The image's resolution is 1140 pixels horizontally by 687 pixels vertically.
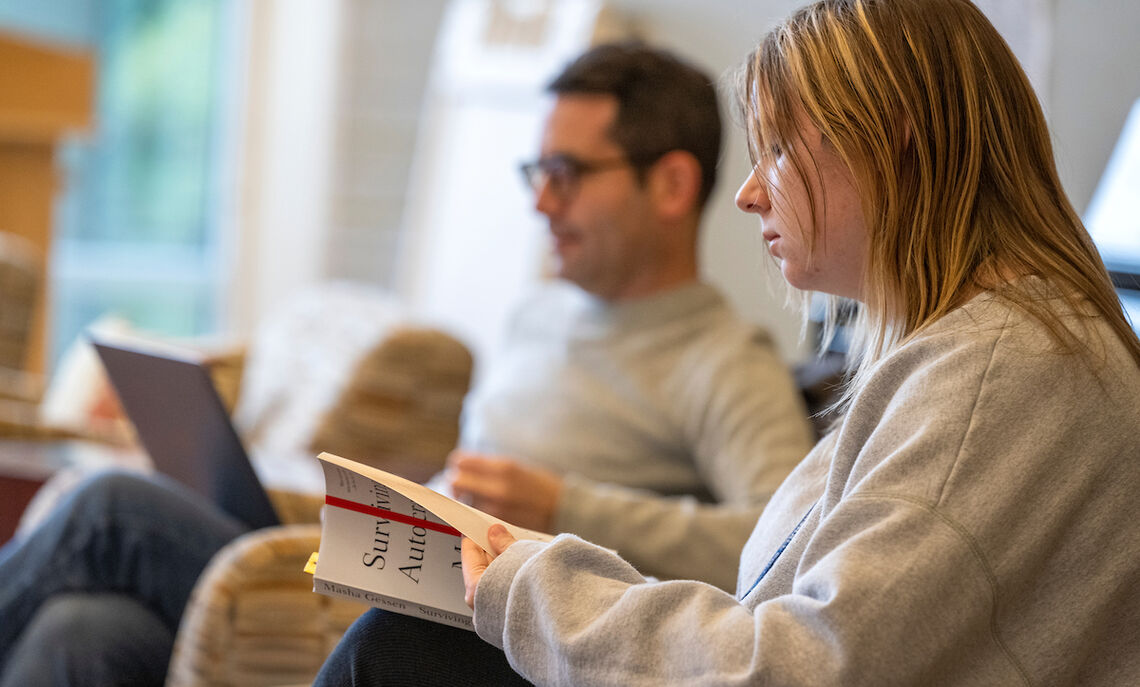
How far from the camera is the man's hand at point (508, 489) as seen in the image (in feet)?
4.03

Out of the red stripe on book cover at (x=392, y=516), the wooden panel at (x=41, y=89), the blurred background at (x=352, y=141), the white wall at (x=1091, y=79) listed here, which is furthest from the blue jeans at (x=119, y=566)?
the wooden panel at (x=41, y=89)

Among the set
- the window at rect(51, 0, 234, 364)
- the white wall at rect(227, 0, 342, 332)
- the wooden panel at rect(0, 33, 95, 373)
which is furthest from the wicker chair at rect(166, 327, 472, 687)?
the window at rect(51, 0, 234, 364)

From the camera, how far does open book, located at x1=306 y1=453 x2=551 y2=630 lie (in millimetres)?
793

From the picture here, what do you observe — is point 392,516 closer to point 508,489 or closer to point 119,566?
point 508,489

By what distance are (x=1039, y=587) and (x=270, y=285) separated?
3.15 metres

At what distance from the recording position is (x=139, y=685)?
120cm

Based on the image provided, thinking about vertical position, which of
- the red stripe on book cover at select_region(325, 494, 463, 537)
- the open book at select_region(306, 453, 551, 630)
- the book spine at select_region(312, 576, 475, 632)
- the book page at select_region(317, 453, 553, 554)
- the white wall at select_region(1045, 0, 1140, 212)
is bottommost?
the book spine at select_region(312, 576, 475, 632)

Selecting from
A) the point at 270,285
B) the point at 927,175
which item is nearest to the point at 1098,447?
the point at 927,175

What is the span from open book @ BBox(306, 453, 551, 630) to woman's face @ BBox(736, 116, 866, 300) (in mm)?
273

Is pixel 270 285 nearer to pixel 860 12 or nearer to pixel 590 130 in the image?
pixel 590 130

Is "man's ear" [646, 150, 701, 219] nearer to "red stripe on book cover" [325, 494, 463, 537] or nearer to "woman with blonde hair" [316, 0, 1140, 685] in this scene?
"woman with blonde hair" [316, 0, 1140, 685]

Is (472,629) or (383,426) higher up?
(472,629)

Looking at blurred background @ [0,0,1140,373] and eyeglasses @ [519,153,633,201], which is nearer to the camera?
eyeglasses @ [519,153,633,201]

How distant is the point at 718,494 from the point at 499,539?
2.08 ft
